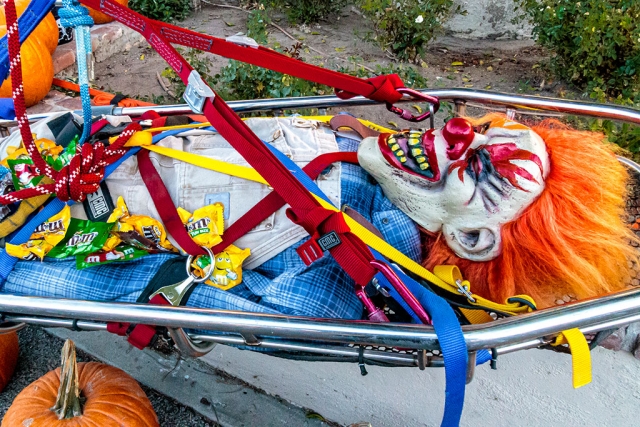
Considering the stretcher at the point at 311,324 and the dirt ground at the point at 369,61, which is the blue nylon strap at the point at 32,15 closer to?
the stretcher at the point at 311,324

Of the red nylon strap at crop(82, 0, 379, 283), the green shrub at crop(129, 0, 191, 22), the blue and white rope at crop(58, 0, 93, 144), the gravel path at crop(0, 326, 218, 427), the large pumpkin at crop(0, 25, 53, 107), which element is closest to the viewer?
the red nylon strap at crop(82, 0, 379, 283)

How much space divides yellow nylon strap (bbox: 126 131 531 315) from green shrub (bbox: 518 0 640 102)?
1810 mm

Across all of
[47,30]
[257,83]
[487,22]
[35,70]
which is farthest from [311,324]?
[487,22]

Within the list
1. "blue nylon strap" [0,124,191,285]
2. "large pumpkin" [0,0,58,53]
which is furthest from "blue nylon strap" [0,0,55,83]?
"large pumpkin" [0,0,58,53]

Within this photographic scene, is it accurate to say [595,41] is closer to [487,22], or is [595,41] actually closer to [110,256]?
[487,22]

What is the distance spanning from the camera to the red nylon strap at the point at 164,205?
5.21 feet

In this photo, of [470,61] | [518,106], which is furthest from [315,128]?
[470,61]

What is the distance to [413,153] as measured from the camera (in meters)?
1.58

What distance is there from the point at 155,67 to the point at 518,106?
3.25 meters

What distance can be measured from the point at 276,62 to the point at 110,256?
79cm

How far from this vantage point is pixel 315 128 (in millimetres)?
1883

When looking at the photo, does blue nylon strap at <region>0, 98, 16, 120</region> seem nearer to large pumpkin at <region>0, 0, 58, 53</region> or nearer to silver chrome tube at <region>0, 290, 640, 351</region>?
silver chrome tube at <region>0, 290, 640, 351</region>

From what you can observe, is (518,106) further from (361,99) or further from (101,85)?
(101,85)

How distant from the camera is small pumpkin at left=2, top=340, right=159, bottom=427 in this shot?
175cm
